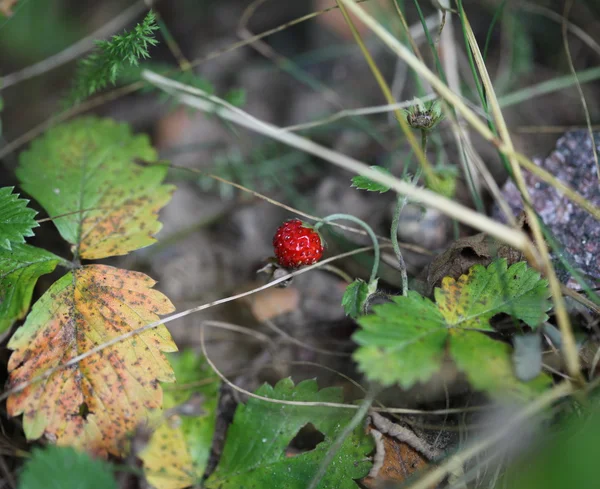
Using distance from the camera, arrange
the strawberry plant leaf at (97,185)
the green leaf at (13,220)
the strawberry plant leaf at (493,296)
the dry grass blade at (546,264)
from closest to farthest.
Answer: the dry grass blade at (546,264)
the strawberry plant leaf at (493,296)
the green leaf at (13,220)
the strawberry plant leaf at (97,185)

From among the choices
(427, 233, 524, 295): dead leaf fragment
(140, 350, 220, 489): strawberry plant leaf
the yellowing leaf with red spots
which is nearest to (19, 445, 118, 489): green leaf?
the yellowing leaf with red spots

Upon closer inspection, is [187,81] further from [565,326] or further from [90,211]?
[565,326]

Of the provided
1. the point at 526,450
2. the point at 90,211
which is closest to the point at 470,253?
the point at 526,450

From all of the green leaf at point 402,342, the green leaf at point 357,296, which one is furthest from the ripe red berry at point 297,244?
the green leaf at point 402,342

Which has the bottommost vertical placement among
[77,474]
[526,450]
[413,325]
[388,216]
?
[526,450]

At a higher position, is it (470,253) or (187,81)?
(187,81)

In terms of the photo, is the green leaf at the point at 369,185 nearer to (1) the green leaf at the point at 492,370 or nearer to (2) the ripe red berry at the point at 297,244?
(2) the ripe red berry at the point at 297,244

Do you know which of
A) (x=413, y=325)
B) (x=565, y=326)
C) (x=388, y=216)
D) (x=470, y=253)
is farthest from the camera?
(x=388, y=216)
